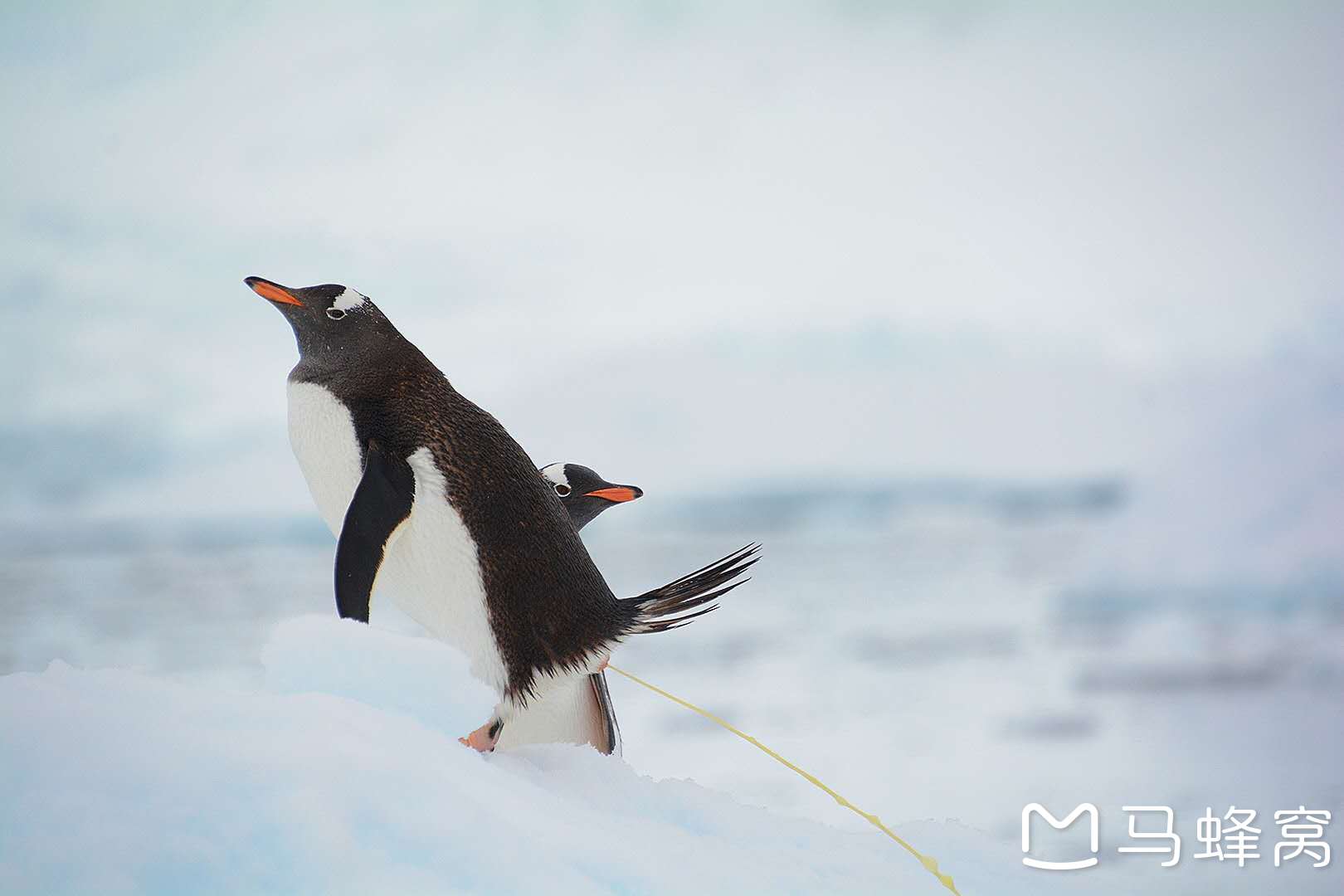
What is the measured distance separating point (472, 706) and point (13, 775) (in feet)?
1.87

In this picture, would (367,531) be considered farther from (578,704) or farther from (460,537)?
(578,704)

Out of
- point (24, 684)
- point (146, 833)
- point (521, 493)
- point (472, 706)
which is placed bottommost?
point (146, 833)

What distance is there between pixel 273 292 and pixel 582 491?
40 cm

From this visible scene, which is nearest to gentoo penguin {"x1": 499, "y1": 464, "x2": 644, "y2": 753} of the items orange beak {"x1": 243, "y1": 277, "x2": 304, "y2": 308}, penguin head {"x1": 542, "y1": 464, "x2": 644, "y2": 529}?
penguin head {"x1": 542, "y1": 464, "x2": 644, "y2": 529}

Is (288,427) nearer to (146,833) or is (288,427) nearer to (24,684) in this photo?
(24,684)

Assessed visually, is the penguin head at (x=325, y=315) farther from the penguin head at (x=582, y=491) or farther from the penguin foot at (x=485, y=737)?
the penguin foot at (x=485, y=737)

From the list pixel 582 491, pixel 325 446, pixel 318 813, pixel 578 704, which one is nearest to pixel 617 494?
pixel 582 491

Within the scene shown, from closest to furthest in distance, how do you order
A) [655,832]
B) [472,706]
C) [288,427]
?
[655,832] → [288,427] → [472,706]

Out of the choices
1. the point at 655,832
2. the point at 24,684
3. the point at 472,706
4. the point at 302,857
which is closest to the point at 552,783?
the point at 655,832

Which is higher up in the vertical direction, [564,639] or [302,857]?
[564,639]

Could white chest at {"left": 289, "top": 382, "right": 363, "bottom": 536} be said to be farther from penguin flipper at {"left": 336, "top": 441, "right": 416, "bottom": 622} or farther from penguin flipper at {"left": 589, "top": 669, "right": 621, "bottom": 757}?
penguin flipper at {"left": 589, "top": 669, "right": 621, "bottom": 757}

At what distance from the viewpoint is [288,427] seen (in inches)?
45.9

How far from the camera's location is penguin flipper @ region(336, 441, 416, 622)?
3.33 ft

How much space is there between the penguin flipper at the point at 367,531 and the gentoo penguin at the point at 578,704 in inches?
7.7
